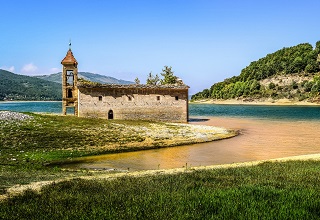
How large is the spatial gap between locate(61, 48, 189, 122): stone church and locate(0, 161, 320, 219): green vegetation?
3619 centimetres

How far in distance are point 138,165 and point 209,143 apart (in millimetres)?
13323

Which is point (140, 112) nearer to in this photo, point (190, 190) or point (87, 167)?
point (87, 167)

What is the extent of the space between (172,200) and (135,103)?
41.4 meters

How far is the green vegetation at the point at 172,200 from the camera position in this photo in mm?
7841

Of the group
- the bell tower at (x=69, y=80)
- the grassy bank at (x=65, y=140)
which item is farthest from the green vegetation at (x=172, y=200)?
the bell tower at (x=69, y=80)

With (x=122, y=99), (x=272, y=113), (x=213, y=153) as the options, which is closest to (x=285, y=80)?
(x=272, y=113)

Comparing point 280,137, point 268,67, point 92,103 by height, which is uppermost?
point 268,67

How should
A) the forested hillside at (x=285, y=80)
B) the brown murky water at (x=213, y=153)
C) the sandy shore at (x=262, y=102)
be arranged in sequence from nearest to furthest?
the brown murky water at (x=213, y=153)
the sandy shore at (x=262, y=102)
the forested hillside at (x=285, y=80)

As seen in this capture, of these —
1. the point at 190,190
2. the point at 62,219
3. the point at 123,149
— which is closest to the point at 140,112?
the point at 123,149

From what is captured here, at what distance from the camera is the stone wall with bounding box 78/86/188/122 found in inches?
1890

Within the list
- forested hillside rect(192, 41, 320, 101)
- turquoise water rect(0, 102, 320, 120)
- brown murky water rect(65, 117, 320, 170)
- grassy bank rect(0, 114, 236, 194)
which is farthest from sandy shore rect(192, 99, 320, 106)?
grassy bank rect(0, 114, 236, 194)

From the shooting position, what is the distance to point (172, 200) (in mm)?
9180

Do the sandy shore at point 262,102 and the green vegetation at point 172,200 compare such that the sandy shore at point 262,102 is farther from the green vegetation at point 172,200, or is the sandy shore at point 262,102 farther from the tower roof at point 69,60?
the green vegetation at point 172,200

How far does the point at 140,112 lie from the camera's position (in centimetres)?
5044
